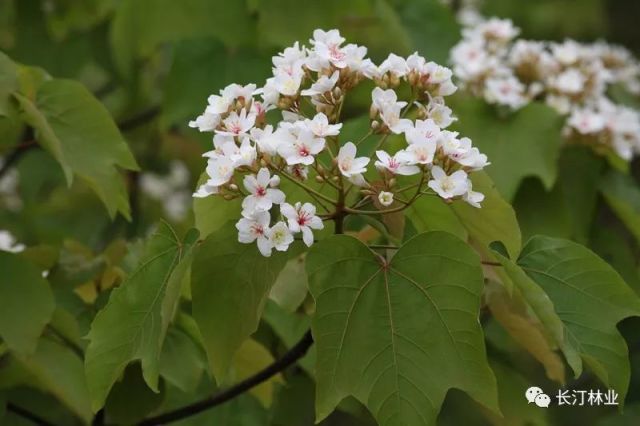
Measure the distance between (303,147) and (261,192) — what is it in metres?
0.08

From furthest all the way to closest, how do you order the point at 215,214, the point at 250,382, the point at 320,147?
the point at 250,382 → the point at 215,214 → the point at 320,147

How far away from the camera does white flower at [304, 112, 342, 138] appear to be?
1.60 m

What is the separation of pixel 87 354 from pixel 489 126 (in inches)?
58.8

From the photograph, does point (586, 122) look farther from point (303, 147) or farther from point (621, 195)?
point (303, 147)

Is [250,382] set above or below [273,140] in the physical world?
below

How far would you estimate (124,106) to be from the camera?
3945mm

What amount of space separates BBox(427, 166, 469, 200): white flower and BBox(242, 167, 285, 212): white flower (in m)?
0.22

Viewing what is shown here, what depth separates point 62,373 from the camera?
2.07 meters

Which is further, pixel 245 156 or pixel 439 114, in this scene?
pixel 439 114

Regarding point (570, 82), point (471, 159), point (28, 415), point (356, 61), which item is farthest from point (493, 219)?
point (570, 82)

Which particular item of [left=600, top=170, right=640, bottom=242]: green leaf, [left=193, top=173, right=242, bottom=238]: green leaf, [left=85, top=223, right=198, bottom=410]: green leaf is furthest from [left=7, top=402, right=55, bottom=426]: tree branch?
[left=600, top=170, right=640, bottom=242]: green leaf

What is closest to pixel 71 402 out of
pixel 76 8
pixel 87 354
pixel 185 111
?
pixel 87 354

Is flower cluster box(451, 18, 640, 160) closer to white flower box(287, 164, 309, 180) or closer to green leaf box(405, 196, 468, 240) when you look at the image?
green leaf box(405, 196, 468, 240)

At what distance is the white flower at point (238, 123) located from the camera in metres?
1.65
